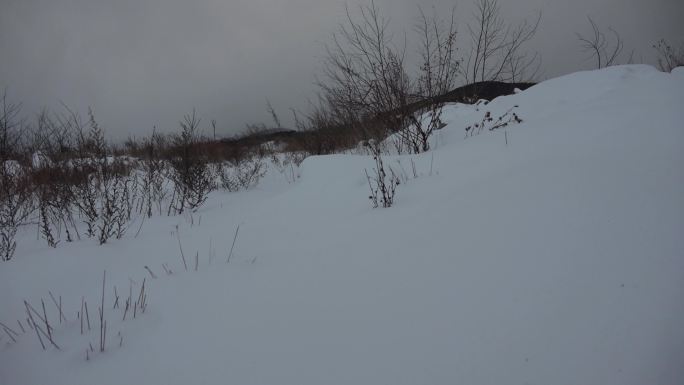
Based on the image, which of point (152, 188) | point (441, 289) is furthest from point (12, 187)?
point (441, 289)

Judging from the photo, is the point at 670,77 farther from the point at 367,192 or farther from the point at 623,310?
the point at 623,310

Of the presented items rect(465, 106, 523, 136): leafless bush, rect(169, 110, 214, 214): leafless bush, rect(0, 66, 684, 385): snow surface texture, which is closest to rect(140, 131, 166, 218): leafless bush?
rect(169, 110, 214, 214): leafless bush

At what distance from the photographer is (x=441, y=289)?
1.02m

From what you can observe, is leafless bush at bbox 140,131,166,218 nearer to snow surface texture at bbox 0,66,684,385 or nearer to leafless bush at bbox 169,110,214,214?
leafless bush at bbox 169,110,214,214

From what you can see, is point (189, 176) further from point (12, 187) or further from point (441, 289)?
point (441, 289)

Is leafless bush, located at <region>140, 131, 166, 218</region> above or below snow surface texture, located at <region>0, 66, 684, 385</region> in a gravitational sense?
above

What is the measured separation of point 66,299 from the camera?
1621mm

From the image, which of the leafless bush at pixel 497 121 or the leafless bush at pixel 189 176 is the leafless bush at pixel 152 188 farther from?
the leafless bush at pixel 497 121

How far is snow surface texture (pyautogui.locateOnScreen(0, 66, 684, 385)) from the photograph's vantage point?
2.38 feet

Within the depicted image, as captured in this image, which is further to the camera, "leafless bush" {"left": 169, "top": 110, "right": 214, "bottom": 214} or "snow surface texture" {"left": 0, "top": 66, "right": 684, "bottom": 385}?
"leafless bush" {"left": 169, "top": 110, "right": 214, "bottom": 214}

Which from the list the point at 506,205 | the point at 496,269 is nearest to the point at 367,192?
the point at 506,205

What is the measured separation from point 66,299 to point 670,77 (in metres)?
5.50

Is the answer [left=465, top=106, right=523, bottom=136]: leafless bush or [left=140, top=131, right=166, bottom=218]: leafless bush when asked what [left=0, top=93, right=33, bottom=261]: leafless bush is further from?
[left=465, top=106, right=523, bottom=136]: leafless bush

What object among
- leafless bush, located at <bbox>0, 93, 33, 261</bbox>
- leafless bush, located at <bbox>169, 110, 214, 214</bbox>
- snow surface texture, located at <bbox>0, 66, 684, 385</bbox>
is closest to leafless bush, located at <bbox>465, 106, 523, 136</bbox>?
snow surface texture, located at <bbox>0, 66, 684, 385</bbox>
